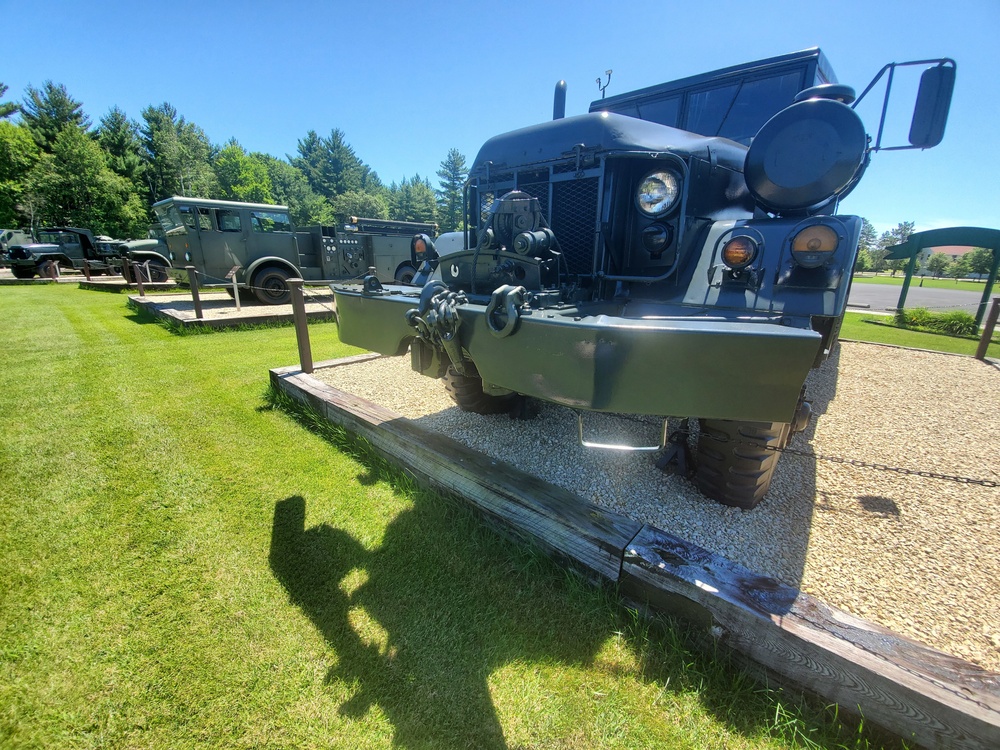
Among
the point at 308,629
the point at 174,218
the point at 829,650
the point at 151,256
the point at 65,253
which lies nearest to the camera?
the point at 829,650

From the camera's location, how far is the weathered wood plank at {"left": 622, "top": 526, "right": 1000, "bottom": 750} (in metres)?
1.22

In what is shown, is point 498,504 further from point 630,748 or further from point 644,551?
point 630,748

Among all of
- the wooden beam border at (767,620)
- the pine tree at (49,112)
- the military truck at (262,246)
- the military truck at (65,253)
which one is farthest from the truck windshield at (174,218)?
the pine tree at (49,112)

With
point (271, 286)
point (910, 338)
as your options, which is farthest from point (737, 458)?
point (271, 286)

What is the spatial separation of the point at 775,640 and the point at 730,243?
1698mm

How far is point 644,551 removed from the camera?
5.89 ft

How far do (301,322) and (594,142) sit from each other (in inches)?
128

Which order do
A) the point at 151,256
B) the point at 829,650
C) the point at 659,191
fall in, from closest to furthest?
the point at 829,650
the point at 659,191
the point at 151,256

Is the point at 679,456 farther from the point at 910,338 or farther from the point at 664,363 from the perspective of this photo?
the point at 910,338

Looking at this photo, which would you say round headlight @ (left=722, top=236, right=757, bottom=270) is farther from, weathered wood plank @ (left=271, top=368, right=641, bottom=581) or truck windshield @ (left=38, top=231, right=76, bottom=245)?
truck windshield @ (left=38, top=231, right=76, bottom=245)

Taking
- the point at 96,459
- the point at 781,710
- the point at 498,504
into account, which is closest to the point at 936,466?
the point at 781,710

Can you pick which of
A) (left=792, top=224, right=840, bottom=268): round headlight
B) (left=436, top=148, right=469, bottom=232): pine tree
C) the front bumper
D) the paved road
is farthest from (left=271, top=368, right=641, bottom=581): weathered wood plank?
(left=436, top=148, right=469, bottom=232): pine tree

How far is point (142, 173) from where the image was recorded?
3578cm

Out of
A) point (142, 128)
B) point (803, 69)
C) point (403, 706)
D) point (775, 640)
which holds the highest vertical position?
point (142, 128)
